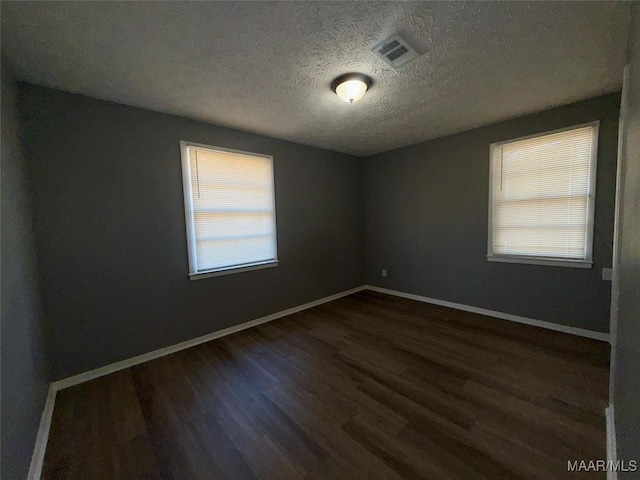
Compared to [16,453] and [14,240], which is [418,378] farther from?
[14,240]

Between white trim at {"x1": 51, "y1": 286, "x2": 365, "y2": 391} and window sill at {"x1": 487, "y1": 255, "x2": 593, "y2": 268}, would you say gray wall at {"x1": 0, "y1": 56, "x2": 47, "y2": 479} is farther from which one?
window sill at {"x1": 487, "y1": 255, "x2": 593, "y2": 268}

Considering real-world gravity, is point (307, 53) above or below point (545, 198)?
above

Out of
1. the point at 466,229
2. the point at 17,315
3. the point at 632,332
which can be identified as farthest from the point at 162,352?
the point at 466,229

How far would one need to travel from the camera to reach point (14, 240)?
1386mm

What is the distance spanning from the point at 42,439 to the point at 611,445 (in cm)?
340

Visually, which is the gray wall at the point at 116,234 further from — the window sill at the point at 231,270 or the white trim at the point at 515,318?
the white trim at the point at 515,318

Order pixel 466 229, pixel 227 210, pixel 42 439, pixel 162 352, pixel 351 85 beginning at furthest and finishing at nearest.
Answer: pixel 466 229, pixel 227 210, pixel 162 352, pixel 351 85, pixel 42 439

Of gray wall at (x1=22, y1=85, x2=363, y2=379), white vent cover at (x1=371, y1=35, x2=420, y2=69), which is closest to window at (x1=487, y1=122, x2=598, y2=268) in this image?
white vent cover at (x1=371, y1=35, x2=420, y2=69)

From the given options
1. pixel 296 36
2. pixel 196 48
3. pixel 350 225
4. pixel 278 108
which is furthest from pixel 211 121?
pixel 350 225

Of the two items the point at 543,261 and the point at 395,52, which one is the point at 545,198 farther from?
the point at 395,52

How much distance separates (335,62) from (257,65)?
0.59 meters

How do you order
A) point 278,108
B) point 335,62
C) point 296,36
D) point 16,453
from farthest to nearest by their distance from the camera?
point 278,108
point 335,62
point 296,36
point 16,453

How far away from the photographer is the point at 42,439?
1505mm

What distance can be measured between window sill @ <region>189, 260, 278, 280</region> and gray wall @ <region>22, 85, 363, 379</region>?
8 centimetres
